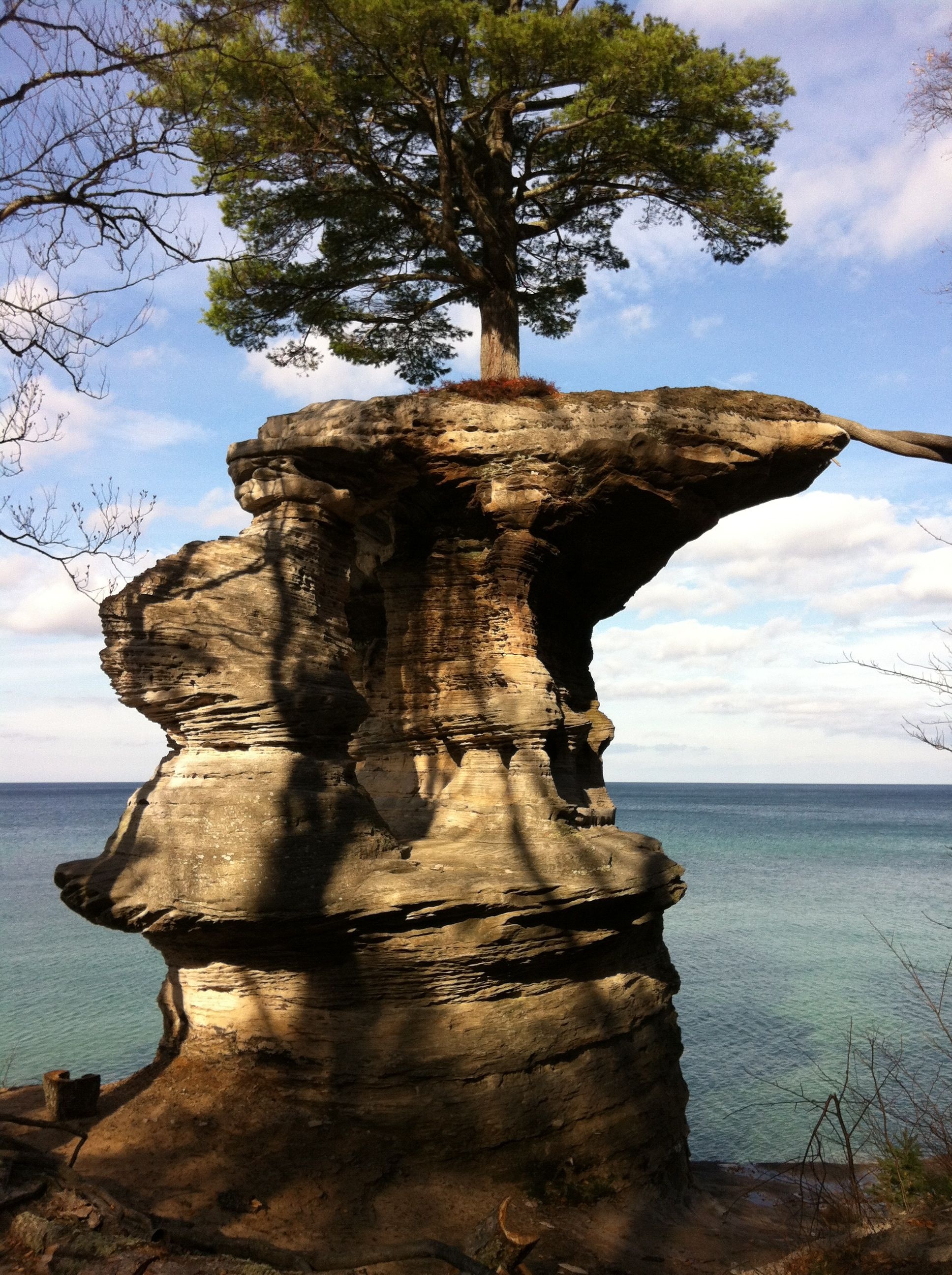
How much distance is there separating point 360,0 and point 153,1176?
38.0 ft

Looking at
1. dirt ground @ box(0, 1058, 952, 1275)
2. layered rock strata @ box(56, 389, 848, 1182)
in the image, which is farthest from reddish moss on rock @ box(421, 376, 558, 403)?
dirt ground @ box(0, 1058, 952, 1275)

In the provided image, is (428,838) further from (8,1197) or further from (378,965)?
(8,1197)

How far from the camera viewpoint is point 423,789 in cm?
1090

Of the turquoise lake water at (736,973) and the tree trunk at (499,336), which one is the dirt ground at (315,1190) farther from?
the tree trunk at (499,336)

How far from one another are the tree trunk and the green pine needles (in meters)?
0.03

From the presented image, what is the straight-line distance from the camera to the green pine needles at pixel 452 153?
10031mm

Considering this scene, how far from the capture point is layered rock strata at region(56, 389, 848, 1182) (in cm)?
804

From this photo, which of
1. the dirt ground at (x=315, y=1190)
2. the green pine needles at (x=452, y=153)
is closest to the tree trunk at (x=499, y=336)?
the green pine needles at (x=452, y=153)

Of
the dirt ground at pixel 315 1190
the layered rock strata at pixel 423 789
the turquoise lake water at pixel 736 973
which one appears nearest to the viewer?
the dirt ground at pixel 315 1190

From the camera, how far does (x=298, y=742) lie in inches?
330

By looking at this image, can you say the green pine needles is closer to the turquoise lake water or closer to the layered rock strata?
the layered rock strata

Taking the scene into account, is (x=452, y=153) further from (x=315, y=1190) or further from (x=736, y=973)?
(x=736, y=973)

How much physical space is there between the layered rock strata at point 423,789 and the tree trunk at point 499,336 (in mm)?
1727

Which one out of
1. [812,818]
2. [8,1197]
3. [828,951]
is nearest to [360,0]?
[8,1197]
